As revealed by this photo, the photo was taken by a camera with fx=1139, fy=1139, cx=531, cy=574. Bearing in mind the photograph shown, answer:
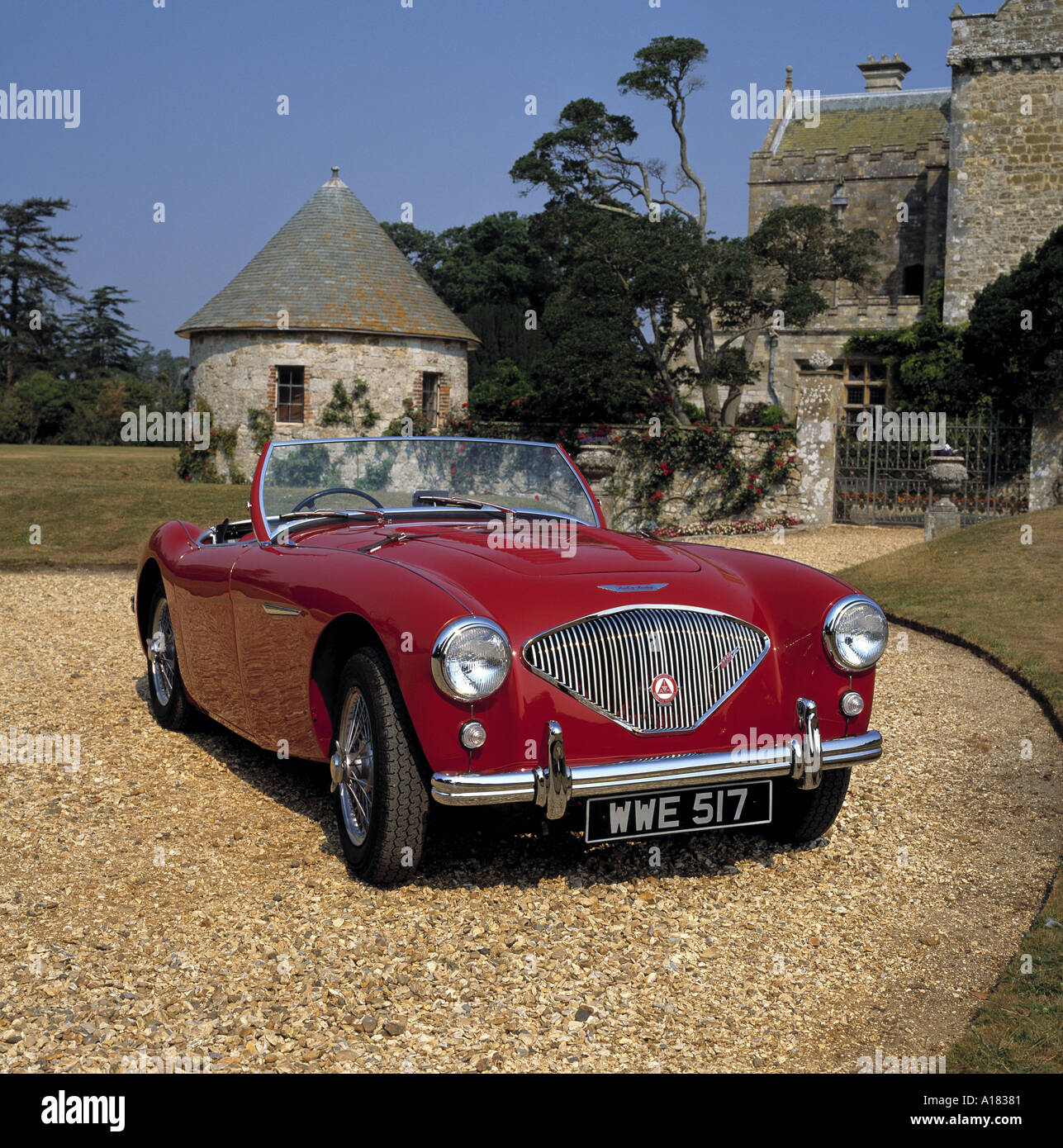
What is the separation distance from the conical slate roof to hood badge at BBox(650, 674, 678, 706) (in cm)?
2222

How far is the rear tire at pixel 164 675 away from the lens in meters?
5.92

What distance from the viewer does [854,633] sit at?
4043 millimetres

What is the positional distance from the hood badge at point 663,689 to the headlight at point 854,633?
25.8 inches

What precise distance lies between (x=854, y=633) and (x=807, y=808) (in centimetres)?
73

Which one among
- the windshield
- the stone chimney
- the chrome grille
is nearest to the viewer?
the chrome grille

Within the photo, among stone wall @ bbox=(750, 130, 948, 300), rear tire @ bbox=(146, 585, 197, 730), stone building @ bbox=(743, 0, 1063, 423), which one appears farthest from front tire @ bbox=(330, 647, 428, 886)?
stone wall @ bbox=(750, 130, 948, 300)

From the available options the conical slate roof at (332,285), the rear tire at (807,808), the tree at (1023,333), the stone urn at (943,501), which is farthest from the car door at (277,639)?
the conical slate roof at (332,285)

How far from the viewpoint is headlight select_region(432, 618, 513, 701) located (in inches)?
136

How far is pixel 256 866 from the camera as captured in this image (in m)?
4.12

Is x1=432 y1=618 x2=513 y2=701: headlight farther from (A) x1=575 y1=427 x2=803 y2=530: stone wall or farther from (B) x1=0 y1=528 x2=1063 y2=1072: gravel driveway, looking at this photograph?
(A) x1=575 y1=427 x2=803 y2=530: stone wall

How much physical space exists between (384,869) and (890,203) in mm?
37897

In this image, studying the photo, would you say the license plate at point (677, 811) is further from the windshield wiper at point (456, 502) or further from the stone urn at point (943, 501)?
the stone urn at point (943, 501)
